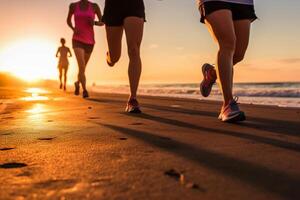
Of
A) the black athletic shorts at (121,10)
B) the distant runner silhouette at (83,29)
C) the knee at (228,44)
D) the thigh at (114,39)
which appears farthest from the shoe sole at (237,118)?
the distant runner silhouette at (83,29)

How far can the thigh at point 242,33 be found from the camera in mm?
3664

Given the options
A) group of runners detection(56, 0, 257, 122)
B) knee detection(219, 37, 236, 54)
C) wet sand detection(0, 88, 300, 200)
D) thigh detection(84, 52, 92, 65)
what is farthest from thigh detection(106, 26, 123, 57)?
thigh detection(84, 52, 92, 65)

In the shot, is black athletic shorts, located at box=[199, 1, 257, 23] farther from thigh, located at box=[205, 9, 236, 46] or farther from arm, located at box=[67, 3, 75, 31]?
arm, located at box=[67, 3, 75, 31]

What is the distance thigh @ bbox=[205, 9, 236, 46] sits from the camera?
340cm

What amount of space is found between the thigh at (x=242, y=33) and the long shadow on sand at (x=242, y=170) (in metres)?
1.88

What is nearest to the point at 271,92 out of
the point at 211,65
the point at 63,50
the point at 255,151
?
the point at 63,50

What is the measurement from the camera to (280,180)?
4.46ft

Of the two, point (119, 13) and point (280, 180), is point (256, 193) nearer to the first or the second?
point (280, 180)

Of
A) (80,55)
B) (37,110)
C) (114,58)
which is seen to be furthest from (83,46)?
(37,110)

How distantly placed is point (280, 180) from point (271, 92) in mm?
12584

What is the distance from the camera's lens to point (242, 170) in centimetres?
151

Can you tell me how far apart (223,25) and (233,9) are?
24 cm

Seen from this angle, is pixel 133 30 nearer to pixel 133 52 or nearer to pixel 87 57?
pixel 133 52

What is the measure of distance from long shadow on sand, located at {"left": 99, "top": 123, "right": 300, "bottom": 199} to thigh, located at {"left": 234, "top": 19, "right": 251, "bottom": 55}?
6.17ft
